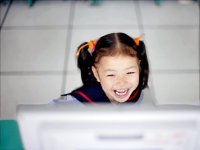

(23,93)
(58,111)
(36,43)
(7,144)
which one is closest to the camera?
(58,111)

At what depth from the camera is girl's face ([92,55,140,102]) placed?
895 millimetres

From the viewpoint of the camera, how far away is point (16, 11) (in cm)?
276

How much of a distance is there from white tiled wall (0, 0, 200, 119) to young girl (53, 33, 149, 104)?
0.82 meters

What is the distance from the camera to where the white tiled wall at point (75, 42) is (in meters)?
1.98

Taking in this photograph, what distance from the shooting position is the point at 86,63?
3.74 feet

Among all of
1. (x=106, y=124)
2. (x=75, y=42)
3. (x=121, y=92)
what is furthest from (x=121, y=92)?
(x=75, y=42)

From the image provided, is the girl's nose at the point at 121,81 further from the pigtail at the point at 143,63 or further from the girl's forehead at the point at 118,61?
the pigtail at the point at 143,63

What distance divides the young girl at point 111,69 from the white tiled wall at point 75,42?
2.68 ft

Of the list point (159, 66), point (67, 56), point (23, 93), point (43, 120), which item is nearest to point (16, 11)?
point (67, 56)

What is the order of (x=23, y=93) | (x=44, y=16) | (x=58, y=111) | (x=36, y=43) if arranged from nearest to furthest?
(x=58, y=111), (x=23, y=93), (x=36, y=43), (x=44, y=16)

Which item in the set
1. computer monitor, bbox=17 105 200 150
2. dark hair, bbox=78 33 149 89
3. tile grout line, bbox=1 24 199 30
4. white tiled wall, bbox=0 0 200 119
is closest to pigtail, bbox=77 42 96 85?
dark hair, bbox=78 33 149 89

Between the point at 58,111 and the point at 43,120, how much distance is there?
27 mm

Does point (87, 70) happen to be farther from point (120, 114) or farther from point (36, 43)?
point (36, 43)

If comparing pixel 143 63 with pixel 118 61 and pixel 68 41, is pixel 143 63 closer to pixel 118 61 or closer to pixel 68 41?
pixel 118 61
